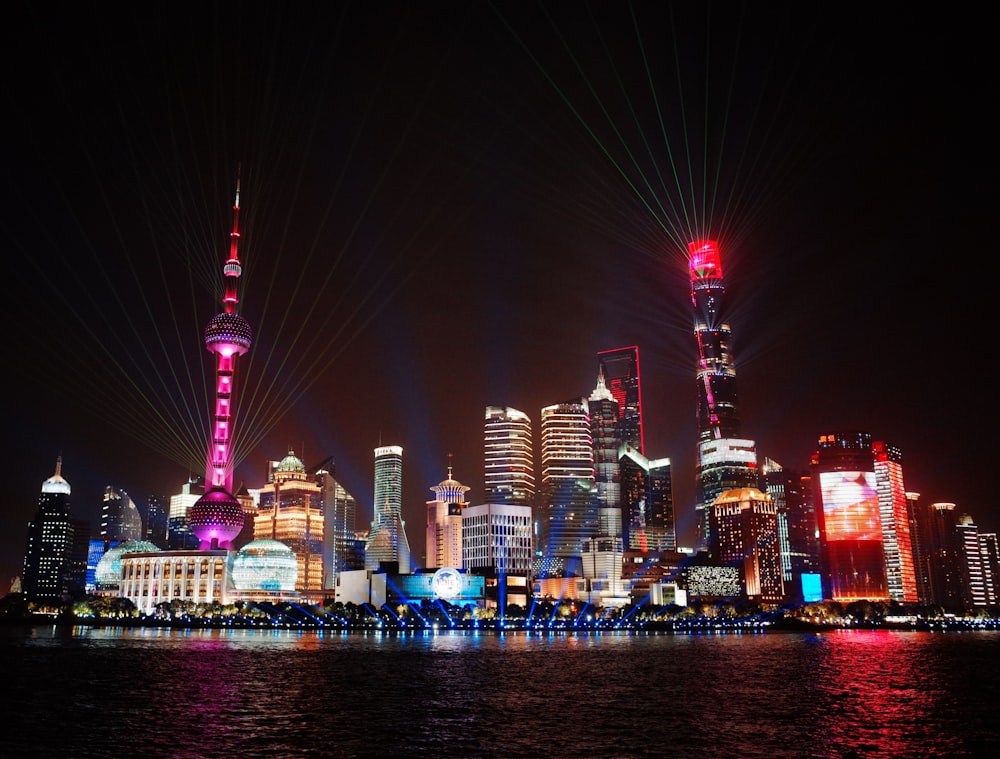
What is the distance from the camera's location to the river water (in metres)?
41.0

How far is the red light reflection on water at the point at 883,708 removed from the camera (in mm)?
41500

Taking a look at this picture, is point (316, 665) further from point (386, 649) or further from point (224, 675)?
point (386, 649)

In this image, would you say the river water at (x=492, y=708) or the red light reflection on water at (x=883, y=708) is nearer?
the river water at (x=492, y=708)

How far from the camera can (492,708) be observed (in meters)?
54.4

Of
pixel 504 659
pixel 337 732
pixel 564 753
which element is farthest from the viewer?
pixel 504 659

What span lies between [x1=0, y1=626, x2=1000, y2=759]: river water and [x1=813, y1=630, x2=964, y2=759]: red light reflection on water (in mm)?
201

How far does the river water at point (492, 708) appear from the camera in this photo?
134ft

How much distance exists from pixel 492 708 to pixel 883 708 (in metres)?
24.6

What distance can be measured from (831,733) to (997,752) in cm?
783

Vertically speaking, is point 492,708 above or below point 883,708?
above

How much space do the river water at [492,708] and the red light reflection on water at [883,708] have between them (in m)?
0.20

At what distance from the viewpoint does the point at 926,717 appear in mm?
51375

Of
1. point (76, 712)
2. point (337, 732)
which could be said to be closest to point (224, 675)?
point (76, 712)

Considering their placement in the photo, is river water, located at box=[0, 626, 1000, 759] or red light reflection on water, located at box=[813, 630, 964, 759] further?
red light reflection on water, located at box=[813, 630, 964, 759]
